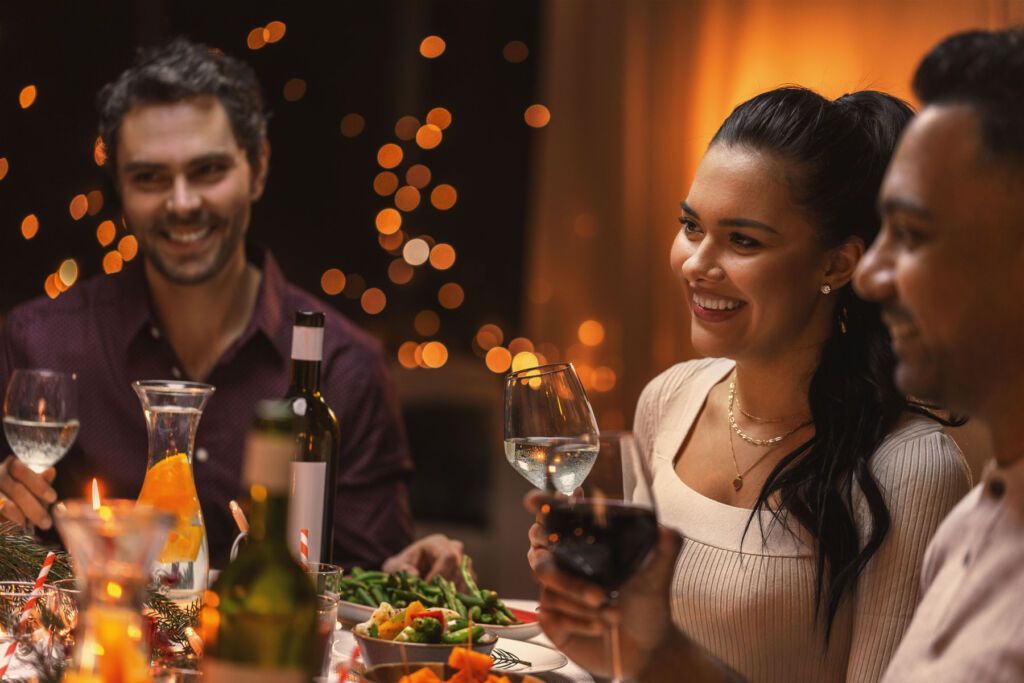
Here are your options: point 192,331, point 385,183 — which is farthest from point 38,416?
point 385,183

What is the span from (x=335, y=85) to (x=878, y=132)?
302cm

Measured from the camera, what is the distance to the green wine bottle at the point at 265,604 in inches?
26.6

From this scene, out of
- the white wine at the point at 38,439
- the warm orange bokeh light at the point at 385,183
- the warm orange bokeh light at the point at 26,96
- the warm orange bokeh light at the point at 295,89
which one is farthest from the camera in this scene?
the warm orange bokeh light at the point at 385,183

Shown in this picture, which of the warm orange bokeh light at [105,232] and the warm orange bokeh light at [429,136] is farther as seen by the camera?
the warm orange bokeh light at [429,136]

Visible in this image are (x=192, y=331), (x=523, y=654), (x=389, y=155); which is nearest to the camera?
(x=523, y=654)

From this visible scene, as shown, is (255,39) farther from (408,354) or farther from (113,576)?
(113,576)

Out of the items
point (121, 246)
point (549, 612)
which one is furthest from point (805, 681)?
point (121, 246)

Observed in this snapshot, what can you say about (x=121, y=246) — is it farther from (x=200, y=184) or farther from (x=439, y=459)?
(x=439, y=459)

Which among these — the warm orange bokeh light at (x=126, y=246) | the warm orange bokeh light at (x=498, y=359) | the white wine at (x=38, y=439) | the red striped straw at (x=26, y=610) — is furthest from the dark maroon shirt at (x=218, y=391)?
the warm orange bokeh light at (x=498, y=359)

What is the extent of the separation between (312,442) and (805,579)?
74 centimetres

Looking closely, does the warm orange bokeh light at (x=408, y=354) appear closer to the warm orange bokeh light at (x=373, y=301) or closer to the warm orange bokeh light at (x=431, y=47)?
the warm orange bokeh light at (x=373, y=301)

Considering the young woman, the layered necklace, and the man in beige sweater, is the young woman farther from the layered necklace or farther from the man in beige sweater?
the man in beige sweater

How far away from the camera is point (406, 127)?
14.4 ft

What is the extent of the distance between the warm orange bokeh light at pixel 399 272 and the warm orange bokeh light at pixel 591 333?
0.75 m
